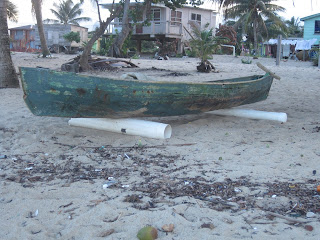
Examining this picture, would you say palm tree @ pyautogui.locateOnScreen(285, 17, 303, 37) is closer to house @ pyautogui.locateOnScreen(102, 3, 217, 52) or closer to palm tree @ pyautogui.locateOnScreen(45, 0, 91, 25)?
house @ pyautogui.locateOnScreen(102, 3, 217, 52)

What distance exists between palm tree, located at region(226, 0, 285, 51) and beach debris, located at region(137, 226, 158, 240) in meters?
28.9

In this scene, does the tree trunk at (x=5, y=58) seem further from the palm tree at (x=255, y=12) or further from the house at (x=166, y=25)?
the palm tree at (x=255, y=12)

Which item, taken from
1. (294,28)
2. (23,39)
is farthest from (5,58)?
(294,28)

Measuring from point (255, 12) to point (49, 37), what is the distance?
61.8 feet

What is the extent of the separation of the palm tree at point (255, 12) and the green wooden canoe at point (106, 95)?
2617cm

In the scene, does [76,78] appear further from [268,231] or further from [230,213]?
[268,231]

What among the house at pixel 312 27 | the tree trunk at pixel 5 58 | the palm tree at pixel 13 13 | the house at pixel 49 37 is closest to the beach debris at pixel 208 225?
the tree trunk at pixel 5 58

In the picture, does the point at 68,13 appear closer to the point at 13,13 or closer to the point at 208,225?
the point at 13,13

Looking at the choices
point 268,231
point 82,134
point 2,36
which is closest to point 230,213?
point 268,231

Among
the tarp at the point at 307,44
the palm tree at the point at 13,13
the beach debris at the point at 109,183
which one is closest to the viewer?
the beach debris at the point at 109,183

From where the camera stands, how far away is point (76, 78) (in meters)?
3.99

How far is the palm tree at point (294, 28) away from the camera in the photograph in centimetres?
4032

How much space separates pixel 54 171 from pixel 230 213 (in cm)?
185

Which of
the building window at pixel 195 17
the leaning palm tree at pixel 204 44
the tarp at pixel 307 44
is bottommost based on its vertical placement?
the leaning palm tree at pixel 204 44
